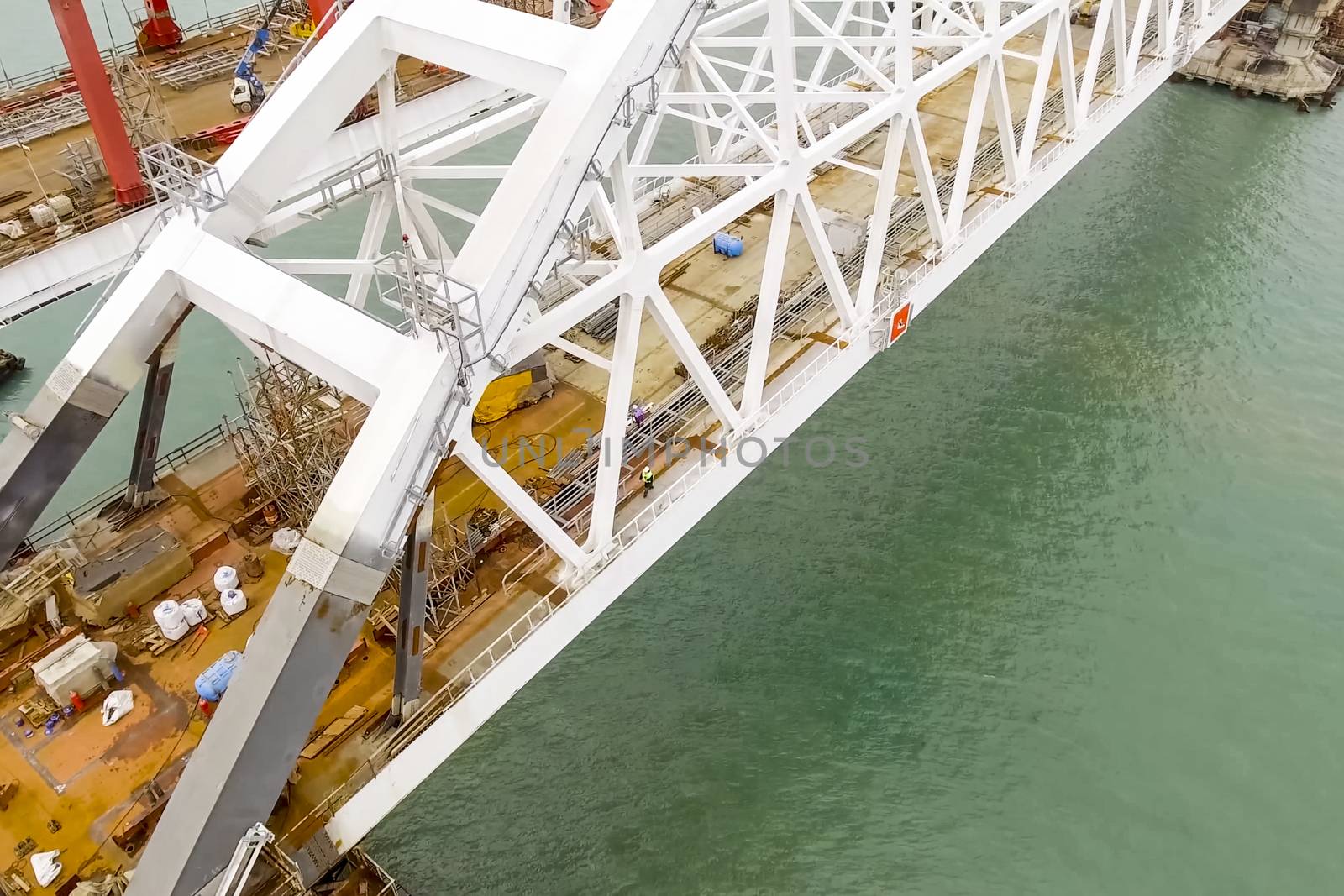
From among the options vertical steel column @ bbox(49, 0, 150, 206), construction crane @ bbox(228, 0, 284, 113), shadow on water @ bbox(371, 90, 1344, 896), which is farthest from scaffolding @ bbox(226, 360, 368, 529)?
construction crane @ bbox(228, 0, 284, 113)

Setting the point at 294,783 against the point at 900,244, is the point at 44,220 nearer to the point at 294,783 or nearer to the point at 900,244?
the point at 294,783

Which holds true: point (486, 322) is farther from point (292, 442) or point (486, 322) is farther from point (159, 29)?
point (159, 29)

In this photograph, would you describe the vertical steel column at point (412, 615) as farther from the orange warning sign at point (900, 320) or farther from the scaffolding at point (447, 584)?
the orange warning sign at point (900, 320)

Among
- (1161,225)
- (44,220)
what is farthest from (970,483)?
(44,220)

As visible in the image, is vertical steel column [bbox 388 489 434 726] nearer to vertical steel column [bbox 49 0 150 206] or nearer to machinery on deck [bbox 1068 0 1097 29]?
vertical steel column [bbox 49 0 150 206]

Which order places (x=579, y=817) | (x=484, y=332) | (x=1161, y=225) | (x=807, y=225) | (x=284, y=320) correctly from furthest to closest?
(x=1161, y=225)
(x=579, y=817)
(x=807, y=225)
(x=284, y=320)
(x=484, y=332)

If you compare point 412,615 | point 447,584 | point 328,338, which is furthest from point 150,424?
point 412,615
